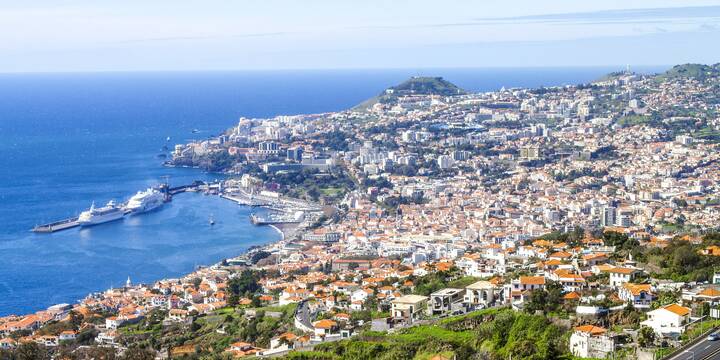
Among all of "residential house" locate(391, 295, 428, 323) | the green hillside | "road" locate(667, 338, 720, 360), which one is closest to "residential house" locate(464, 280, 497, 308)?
"residential house" locate(391, 295, 428, 323)

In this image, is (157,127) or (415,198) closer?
(415,198)

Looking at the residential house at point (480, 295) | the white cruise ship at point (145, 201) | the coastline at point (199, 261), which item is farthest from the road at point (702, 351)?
the white cruise ship at point (145, 201)

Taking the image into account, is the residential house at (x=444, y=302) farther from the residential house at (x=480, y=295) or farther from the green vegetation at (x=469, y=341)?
the green vegetation at (x=469, y=341)

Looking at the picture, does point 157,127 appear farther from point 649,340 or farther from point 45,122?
point 649,340

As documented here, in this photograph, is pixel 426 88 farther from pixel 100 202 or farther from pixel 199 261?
pixel 199 261

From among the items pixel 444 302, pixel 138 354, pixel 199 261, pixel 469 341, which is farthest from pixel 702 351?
pixel 199 261

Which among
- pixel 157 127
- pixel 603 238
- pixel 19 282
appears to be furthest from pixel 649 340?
pixel 157 127

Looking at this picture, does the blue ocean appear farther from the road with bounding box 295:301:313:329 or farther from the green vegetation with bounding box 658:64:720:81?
the green vegetation with bounding box 658:64:720:81
